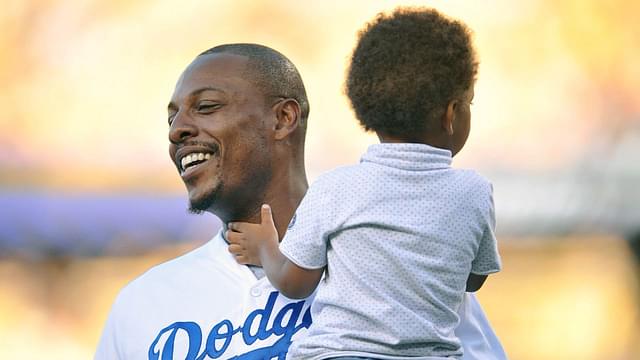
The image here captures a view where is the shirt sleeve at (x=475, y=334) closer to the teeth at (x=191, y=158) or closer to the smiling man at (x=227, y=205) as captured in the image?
the smiling man at (x=227, y=205)

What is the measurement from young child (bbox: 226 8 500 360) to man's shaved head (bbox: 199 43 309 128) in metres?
0.60

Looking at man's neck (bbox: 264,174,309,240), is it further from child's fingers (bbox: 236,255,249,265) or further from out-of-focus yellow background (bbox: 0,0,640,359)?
out-of-focus yellow background (bbox: 0,0,640,359)

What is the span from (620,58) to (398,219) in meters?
7.62

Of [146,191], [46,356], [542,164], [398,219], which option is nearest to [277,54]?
[398,219]

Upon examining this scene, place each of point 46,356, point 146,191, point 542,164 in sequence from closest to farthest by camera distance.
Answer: point 46,356 < point 146,191 < point 542,164

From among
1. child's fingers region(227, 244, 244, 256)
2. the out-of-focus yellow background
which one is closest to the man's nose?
child's fingers region(227, 244, 244, 256)

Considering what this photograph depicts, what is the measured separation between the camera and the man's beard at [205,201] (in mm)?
2670

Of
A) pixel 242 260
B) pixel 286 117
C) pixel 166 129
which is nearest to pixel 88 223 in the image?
pixel 166 129

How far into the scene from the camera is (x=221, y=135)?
107 inches

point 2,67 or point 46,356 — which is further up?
point 2,67

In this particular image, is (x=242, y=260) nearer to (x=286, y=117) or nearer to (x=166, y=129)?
(x=286, y=117)

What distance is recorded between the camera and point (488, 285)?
29.2ft

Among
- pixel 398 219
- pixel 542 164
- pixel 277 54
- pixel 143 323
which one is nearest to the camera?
pixel 398 219

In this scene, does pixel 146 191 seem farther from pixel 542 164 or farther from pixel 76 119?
pixel 542 164
